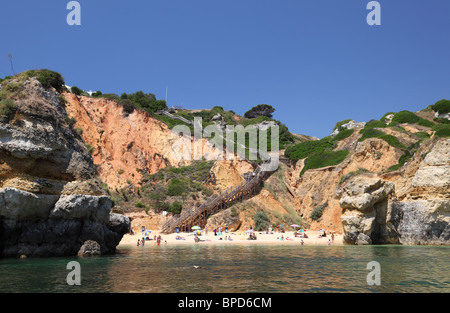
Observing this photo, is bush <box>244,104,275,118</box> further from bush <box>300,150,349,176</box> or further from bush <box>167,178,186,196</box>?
bush <box>167,178,186,196</box>

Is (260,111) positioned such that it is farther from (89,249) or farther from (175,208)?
(89,249)

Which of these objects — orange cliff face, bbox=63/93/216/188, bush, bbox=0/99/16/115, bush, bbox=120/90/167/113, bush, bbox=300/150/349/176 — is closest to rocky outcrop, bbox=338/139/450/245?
bush, bbox=300/150/349/176

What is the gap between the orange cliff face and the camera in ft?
140

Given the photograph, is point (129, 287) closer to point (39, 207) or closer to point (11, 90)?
point (39, 207)

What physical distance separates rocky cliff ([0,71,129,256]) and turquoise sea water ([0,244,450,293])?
4.79ft

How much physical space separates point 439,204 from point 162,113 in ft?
163

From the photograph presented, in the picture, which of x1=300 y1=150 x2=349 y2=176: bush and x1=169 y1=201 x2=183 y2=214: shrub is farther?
x1=300 y1=150 x2=349 y2=176: bush

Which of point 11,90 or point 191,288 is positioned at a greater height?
point 11,90

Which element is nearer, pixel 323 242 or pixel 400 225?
pixel 400 225

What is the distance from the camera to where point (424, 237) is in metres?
24.6

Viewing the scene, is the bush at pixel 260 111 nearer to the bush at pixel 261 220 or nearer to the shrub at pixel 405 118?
the shrub at pixel 405 118

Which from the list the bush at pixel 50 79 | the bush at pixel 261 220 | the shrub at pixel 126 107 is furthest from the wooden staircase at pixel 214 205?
the shrub at pixel 126 107
